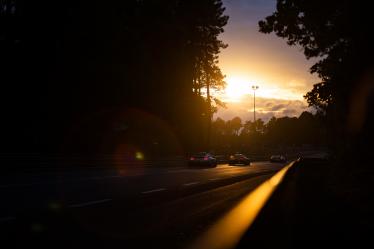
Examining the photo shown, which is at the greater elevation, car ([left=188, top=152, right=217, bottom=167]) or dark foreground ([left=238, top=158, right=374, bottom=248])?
car ([left=188, top=152, right=217, bottom=167])

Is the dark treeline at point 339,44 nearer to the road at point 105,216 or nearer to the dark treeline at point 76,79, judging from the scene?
the road at point 105,216

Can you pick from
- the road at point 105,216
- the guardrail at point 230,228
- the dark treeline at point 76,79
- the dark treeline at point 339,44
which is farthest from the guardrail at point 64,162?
the guardrail at point 230,228

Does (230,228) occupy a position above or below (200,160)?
below

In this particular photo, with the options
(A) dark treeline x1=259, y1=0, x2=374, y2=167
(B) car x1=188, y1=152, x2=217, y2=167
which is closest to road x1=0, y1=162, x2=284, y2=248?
(A) dark treeline x1=259, y1=0, x2=374, y2=167

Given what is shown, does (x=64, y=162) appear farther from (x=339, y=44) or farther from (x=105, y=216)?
(x=105, y=216)

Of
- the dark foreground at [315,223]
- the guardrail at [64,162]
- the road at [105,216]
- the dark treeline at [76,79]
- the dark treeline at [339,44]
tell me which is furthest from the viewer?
the dark treeline at [76,79]

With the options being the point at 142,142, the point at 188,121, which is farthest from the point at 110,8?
the point at 188,121

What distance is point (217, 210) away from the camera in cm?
1120

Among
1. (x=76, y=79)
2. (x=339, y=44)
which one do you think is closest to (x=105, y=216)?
(x=339, y=44)

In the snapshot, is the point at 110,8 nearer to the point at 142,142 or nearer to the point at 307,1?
the point at 142,142

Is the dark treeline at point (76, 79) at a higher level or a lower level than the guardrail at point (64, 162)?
higher

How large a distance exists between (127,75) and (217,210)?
27285mm

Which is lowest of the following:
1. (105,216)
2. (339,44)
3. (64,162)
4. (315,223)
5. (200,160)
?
(315,223)

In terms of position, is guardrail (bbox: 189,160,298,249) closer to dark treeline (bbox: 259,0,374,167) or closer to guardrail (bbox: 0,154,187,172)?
dark treeline (bbox: 259,0,374,167)
